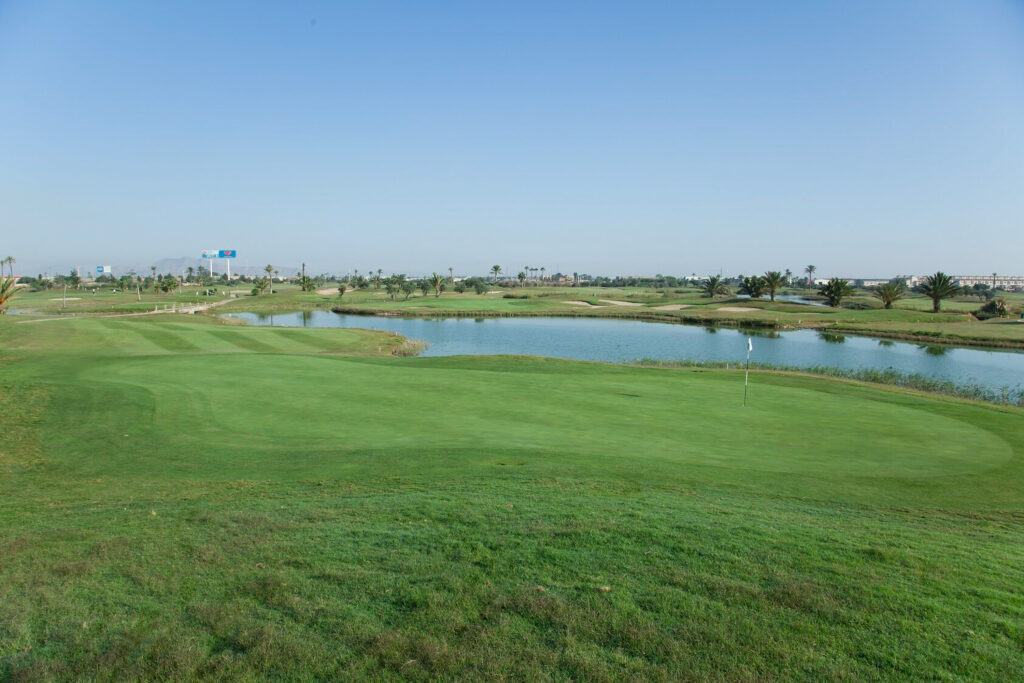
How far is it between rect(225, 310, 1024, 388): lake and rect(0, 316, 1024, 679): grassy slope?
30835mm

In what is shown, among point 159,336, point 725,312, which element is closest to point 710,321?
point 725,312

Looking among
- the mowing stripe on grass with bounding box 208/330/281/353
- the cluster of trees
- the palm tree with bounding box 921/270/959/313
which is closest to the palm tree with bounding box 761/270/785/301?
the cluster of trees

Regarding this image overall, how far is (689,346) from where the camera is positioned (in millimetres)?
57625

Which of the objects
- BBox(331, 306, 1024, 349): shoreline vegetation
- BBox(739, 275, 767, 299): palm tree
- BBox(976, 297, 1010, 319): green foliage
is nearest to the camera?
BBox(331, 306, 1024, 349): shoreline vegetation

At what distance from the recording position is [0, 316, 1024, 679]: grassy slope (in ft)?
17.1

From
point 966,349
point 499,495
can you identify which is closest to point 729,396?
point 499,495

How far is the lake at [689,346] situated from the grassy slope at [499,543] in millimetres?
30835

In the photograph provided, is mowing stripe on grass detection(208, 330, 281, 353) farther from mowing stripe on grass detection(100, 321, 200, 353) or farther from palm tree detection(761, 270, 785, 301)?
palm tree detection(761, 270, 785, 301)

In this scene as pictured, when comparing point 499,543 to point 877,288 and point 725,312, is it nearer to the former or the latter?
point 725,312

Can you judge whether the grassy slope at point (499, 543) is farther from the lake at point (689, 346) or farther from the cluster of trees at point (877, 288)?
the cluster of trees at point (877, 288)

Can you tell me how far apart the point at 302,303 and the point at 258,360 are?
8526cm

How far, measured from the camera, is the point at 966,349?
2233 inches

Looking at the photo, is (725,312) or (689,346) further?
(725,312)

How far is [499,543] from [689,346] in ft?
174
